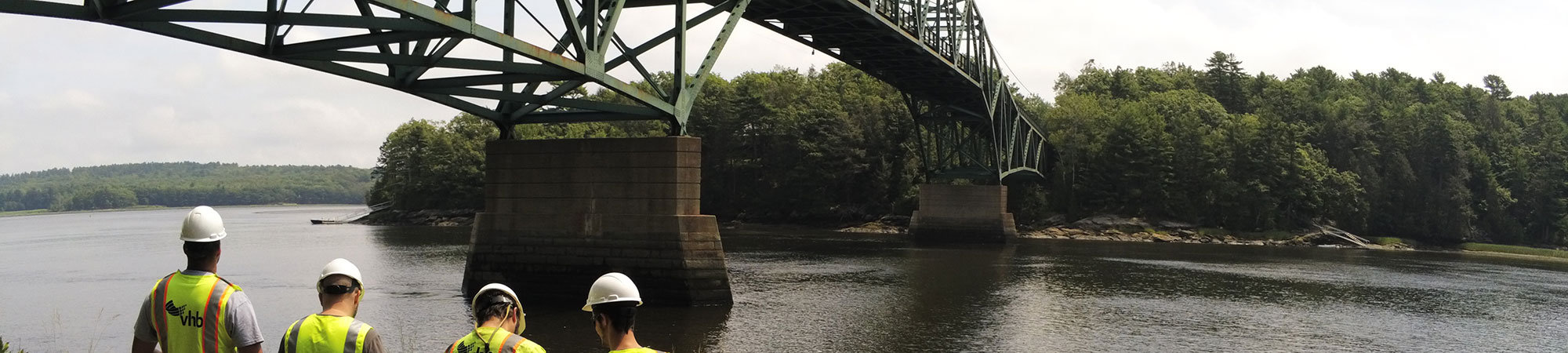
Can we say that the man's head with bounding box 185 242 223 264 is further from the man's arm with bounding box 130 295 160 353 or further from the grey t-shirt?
the man's arm with bounding box 130 295 160 353

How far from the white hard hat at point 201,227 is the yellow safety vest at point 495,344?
4.99ft

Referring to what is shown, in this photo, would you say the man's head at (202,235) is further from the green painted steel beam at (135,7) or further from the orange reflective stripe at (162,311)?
the green painted steel beam at (135,7)

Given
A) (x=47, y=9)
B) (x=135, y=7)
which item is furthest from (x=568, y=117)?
(x=47, y=9)

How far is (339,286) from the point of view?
5.01 m

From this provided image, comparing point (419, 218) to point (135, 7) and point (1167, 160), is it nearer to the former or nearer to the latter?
point (1167, 160)

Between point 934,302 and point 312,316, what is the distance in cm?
2711

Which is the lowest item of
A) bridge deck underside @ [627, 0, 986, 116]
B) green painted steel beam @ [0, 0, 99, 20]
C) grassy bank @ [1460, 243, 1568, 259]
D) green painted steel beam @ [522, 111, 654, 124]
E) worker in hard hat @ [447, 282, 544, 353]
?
grassy bank @ [1460, 243, 1568, 259]

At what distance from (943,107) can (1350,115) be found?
151 ft

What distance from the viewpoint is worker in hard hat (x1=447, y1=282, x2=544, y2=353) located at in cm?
476

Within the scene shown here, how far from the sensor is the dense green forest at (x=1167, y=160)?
8638 cm

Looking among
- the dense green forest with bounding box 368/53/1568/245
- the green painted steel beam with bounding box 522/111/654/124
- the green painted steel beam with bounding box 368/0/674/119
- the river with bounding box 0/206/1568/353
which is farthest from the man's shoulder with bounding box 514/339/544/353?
the dense green forest with bounding box 368/53/1568/245

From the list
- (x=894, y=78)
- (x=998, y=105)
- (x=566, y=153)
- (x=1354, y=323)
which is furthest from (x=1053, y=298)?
(x=998, y=105)

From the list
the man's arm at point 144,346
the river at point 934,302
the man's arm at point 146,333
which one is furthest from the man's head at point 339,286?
the river at point 934,302

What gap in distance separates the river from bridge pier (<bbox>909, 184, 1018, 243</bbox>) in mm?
10588
